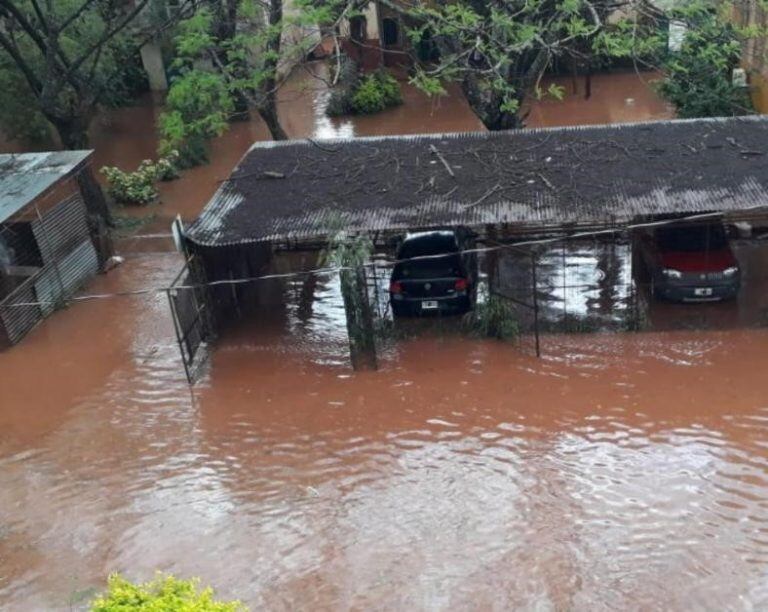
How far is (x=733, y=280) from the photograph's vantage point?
13.2 meters

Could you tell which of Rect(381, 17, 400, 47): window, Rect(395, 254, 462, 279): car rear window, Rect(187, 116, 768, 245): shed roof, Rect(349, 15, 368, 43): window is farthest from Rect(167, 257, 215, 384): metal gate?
Rect(381, 17, 400, 47): window

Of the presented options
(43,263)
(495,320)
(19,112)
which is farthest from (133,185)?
(495,320)

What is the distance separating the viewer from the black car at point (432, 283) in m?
13.5

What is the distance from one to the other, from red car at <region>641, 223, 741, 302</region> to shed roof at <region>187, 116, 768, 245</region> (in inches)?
45.6

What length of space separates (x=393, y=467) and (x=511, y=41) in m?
10.6

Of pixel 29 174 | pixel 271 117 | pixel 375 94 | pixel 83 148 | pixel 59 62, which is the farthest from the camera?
pixel 375 94

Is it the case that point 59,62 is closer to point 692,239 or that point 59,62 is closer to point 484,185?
point 484,185

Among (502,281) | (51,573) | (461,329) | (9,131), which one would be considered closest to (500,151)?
(502,281)

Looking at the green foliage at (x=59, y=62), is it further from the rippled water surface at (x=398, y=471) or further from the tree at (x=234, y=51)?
the rippled water surface at (x=398, y=471)

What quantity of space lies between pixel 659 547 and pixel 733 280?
6.12 metres

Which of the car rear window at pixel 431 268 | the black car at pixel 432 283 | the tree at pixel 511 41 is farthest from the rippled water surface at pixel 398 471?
the tree at pixel 511 41

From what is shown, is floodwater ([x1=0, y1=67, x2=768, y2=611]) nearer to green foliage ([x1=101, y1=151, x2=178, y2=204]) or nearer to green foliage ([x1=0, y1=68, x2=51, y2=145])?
green foliage ([x1=101, y1=151, x2=178, y2=204])

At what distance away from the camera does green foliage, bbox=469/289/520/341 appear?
1317 centimetres

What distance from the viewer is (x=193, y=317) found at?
13.3 metres
